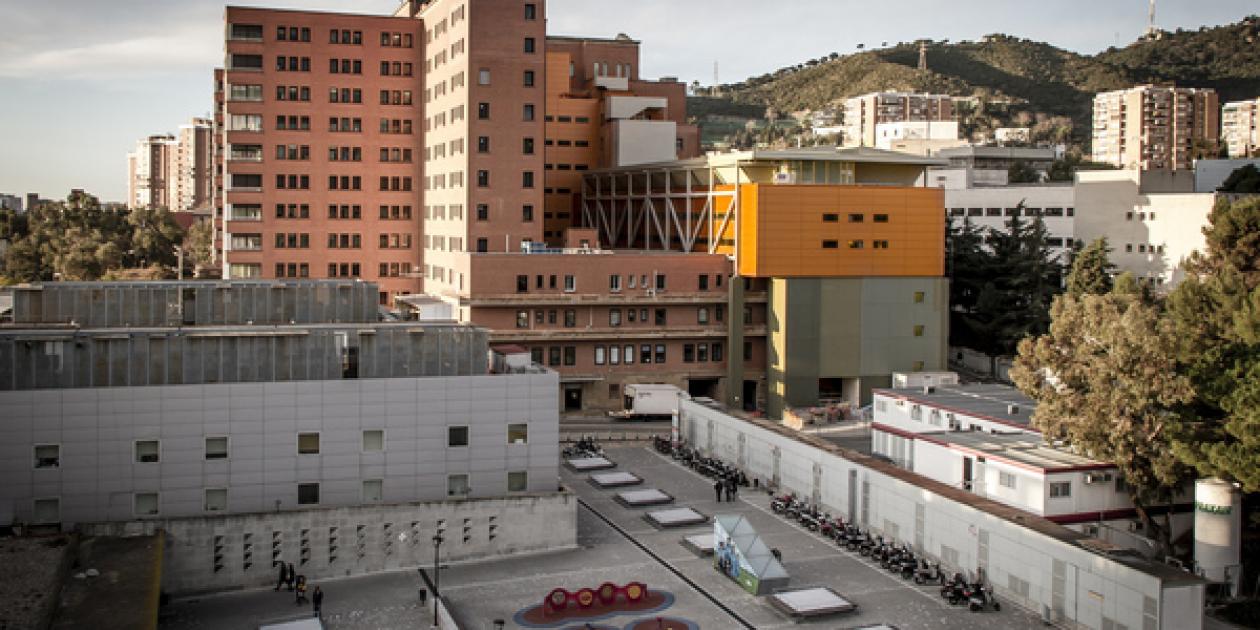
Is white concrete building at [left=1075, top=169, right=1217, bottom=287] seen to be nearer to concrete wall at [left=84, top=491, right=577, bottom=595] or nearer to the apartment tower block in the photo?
concrete wall at [left=84, top=491, right=577, bottom=595]

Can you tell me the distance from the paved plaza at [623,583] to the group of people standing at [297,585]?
1.22 feet

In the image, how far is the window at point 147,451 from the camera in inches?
1535

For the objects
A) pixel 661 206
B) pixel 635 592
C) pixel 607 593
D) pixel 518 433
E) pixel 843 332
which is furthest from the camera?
pixel 661 206

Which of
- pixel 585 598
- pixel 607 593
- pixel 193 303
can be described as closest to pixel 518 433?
pixel 607 593

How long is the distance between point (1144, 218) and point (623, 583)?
73.5 metres

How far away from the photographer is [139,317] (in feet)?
163

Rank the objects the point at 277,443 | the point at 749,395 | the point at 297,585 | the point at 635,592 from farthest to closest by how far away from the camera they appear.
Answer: the point at 749,395 < the point at 277,443 < the point at 297,585 < the point at 635,592

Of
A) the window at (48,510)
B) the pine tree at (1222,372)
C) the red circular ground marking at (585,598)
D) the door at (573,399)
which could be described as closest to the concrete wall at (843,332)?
the door at (573,399)

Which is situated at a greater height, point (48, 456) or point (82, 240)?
point (82, 240)

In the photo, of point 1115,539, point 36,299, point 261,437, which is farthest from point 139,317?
point 1115,539

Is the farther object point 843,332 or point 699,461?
point 843,332

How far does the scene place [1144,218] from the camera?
97438mm

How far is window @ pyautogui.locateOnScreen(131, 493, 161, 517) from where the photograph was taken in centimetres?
3900

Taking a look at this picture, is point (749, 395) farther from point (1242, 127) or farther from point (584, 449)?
point (1242, 127)
